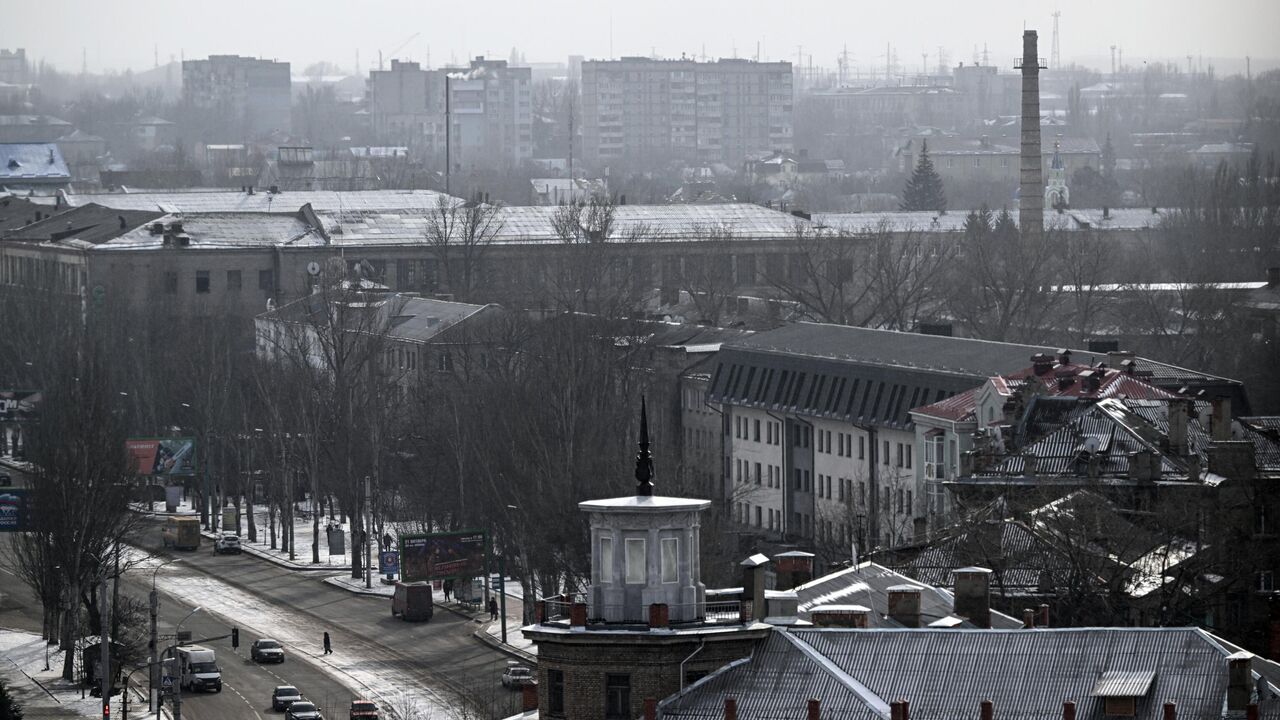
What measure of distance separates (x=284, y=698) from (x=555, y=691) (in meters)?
34.6

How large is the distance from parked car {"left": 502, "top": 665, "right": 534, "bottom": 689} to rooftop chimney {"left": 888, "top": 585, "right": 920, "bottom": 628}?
81.0 ft

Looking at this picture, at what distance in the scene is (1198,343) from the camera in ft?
424

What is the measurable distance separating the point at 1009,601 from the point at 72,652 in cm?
3252

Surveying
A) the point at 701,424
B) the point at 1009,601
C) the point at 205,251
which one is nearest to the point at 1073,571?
the point at 1009,601

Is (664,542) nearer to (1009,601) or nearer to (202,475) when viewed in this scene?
(1009,601)

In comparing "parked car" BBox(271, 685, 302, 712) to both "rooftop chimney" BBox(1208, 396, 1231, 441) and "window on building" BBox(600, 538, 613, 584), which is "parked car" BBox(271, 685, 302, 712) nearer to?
"rooftop chimney" BBox(1208, 396, 1231, 441)

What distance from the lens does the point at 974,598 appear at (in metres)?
49.4

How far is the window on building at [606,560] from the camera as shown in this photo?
4219 centimetres

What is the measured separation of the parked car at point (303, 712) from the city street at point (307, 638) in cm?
79

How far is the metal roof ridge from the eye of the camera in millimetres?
39688

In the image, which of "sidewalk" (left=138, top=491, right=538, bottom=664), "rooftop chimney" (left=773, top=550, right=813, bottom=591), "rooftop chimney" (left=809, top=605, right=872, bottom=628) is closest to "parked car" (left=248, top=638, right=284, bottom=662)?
"sidewalk" (left=138, top=491, right=538, bottom=664)

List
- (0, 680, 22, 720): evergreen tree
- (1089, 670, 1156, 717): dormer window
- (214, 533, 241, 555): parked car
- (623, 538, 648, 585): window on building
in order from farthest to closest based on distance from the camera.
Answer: (214, 533, 241, 555): parked car, (0, 680, 22, 720): evergreen tree, (623, 538, 648, 585): window on building, (1089, 670, 1156, 717): dormer window

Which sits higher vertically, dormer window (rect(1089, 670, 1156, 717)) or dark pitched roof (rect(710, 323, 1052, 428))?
dormer window (rect(1089, 670, 1156, 717))

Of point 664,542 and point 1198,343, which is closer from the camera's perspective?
point 664,542
